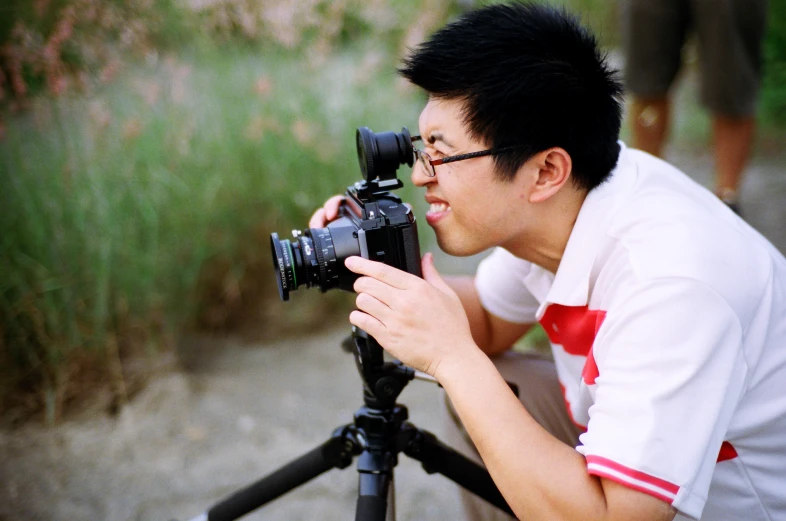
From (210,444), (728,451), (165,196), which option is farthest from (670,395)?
(165,196)

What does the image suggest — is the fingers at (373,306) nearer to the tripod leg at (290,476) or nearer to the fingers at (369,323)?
the fingers at (369,323)

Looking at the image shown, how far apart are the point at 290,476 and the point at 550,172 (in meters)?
0.83

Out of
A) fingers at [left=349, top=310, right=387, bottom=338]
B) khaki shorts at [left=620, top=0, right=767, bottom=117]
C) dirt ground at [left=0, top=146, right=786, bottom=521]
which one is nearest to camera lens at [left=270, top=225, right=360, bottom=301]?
fingers at [left=349, top=310, right=387, bottom=338]

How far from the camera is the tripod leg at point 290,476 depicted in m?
1.40

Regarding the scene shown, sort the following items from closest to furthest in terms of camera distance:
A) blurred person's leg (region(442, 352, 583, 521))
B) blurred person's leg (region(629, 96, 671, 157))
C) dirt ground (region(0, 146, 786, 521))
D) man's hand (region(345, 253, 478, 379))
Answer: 1. man's hand (region(345, 253, 478, 379))
2. blurred person's leg (region(442, 352, 583, 521))
3. dirt ground (region(0, 146, 786, 521))
4. blurred person's leg (region(629, 96, 671, 157))

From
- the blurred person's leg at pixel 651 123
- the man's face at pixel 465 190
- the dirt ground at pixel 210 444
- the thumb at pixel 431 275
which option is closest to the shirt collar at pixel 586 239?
the man's face at pixel 465 190

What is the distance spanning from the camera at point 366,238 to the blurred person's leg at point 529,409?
1.85ft

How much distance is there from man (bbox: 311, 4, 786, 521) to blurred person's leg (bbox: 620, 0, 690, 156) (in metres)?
1.86

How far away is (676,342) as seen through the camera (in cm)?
98

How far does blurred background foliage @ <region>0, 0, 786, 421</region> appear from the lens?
2215 mm

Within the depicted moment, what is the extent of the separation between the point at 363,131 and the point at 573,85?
15.5 inches

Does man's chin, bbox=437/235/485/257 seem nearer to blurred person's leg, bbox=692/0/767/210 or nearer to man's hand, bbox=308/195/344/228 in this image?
man's hand, bbox=308/195/344/228

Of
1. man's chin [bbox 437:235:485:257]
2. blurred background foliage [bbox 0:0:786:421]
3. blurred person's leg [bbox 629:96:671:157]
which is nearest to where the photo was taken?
man's chin [bbox 437:235:485:257]

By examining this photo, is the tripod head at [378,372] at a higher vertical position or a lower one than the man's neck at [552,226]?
lower
